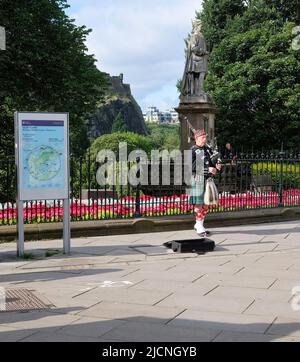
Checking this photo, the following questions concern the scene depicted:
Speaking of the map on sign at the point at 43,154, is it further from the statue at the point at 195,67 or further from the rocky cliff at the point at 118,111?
the rocky cliff at the point at 118,111

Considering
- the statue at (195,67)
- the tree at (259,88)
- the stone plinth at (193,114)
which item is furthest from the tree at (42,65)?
the tree at (259,88)

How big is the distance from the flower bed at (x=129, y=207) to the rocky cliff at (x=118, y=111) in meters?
102

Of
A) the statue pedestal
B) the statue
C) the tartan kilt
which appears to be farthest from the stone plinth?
the tartan kilt

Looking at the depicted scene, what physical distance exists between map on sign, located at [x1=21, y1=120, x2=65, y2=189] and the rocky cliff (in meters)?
107

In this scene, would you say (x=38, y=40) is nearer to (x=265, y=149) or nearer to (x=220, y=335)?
(x=265, y=149)

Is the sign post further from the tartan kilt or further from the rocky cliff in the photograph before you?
the rocky cliff

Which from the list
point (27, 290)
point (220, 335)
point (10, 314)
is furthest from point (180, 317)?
point (27, 290)

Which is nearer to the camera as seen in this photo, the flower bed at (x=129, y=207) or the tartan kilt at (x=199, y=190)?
the tartan kilt at (x=199, y=190)

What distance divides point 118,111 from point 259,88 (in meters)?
92.5

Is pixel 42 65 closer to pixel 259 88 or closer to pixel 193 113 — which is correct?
pixel 193 113

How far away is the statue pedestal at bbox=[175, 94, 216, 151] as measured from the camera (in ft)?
64.5

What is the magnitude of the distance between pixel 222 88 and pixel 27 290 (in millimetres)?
29822

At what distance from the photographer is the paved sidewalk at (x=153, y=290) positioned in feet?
16.9
